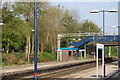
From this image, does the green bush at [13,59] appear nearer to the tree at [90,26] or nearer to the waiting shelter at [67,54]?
the waiting shelter at [67,54]

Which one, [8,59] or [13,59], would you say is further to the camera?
[13,59]

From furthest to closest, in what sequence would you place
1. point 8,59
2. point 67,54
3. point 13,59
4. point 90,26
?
1. point 90,26
2. point 67,54
3. point 13,59
4. point 8,59

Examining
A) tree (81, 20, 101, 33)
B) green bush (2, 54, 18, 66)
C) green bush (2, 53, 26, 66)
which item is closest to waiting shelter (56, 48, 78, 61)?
green bush (2, 53, 26, 66)

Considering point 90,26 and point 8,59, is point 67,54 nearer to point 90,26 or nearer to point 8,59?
point 8,59

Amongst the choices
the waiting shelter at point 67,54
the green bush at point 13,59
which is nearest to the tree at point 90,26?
the waiting shelter at point 67,54

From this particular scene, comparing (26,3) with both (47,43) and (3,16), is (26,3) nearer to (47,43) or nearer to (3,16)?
(3,16)

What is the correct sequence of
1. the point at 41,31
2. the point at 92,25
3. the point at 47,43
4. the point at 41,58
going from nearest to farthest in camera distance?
the point at 41,58, the point at 41,31, the point at 47,43, the point at 92,25

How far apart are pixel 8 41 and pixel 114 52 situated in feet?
166

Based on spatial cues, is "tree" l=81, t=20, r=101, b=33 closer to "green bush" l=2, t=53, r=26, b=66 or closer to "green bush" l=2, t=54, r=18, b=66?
"green bush" l=2, t=53, r=26, b=66

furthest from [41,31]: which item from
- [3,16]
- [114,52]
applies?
[114,52]

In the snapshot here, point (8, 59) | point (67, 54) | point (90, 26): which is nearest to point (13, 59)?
point (8, 59)

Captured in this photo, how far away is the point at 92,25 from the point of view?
84.1m

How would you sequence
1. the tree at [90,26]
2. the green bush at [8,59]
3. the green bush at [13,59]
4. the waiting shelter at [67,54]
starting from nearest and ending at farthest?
the green bush at [8,59] → the green bush at [13,59] → the waiting shelter at [67,54] → the tree at [90,26]

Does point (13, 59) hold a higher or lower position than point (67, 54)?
higher
